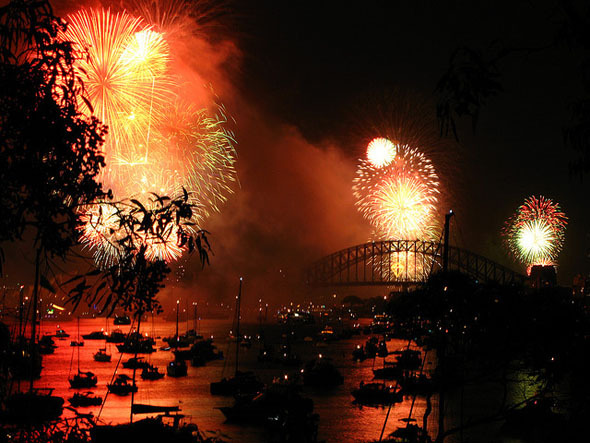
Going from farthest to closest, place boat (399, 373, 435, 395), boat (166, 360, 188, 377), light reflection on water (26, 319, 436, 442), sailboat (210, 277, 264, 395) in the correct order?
boat (166, 360, 188, 377)
sailboat (210, 277, 264, 395)
light reflection on water (26, 319, 436, 442)
boat (399, 373, 435, 395)

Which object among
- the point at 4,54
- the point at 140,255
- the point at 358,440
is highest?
the point at 4,54

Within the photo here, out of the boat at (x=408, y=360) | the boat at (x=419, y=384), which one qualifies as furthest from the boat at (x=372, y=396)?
the boat at (x=419, y=384)

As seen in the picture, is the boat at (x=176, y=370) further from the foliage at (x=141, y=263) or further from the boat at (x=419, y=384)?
the foliage at (x=141, y=263)

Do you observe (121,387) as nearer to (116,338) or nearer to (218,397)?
(218,397)

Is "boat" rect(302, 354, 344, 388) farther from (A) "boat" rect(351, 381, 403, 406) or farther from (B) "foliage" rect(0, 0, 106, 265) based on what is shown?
(B) "foliage" rect(0, 0, 106, 265)

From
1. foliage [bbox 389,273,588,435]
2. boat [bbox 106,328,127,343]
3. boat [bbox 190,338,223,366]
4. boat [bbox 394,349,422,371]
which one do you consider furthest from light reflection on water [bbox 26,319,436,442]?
boat [bbox 106,328,127,343]

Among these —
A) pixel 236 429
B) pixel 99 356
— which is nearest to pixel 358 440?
pixel 236 429

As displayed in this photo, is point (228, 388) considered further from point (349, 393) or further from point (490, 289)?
point (490, 289)

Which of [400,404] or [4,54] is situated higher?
[4,54]
